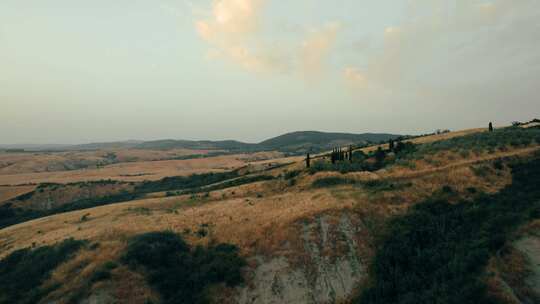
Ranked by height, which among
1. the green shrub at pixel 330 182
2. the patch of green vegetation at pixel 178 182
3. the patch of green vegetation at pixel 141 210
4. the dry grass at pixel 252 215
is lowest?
the patch of green vegetation at pixel 178 182

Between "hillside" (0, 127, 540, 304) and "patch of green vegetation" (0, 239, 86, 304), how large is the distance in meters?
0.12

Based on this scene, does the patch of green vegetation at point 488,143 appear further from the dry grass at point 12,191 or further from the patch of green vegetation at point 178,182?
the dry grass at point 12,191

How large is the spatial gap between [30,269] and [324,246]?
76.7ft

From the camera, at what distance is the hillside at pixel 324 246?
56.5 ft

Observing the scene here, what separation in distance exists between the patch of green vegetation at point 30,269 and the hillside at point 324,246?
12cm

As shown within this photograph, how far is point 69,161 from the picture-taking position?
568 ft

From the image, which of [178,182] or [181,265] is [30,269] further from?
[178,182]

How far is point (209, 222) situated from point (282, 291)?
41.3 feet

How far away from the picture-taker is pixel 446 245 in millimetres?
19875

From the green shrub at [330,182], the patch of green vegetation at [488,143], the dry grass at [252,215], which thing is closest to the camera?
the dry grass at [252,215]

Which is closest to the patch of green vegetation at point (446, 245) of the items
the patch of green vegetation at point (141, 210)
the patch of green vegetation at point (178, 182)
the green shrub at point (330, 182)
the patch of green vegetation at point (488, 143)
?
the patch of green vegetation at point (488, 143)

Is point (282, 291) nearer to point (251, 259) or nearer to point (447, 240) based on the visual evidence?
point (251, 259)

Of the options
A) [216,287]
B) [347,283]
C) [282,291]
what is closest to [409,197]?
[347,283]

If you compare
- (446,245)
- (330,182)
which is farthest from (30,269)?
(330,182)
